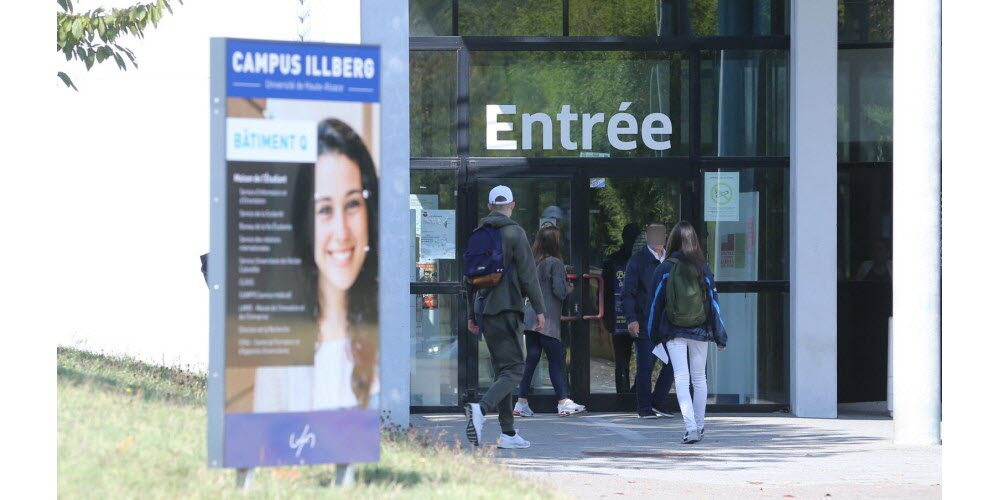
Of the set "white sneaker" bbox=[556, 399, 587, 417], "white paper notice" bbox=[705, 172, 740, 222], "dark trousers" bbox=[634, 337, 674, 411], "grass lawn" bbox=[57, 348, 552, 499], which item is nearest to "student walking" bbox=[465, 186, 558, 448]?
"grass lawn" bbox=[57, 348, 552, 499]

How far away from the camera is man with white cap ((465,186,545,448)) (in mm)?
10125

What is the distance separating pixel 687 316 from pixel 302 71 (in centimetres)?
504

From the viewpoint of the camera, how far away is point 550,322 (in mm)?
13094

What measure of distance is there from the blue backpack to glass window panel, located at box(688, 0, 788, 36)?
4.49 m

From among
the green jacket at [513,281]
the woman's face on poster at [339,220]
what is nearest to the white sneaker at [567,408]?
the green jacket at [513,281]

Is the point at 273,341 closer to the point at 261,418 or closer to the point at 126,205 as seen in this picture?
the point at 261,418

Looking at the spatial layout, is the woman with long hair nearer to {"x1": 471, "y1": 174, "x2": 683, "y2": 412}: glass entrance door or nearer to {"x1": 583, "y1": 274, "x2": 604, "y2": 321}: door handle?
{"x1": 471, "y1": 174, "x2": 683, "y2": 412}: glass entrance door

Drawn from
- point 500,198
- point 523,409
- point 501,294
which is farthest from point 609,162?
point 501,294

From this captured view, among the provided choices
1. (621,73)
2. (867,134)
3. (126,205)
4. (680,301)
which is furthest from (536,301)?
(126,205)

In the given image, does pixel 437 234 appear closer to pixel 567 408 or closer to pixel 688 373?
pixel 567 408

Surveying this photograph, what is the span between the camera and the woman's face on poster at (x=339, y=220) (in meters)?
6.79

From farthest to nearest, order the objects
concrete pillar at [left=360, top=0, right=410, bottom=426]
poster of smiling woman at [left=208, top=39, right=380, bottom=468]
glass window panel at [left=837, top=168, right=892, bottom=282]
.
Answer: glass window panel at [left=837, top=168, right=892, bottom=282]
concrete pillar at [left=360, top=0, right=410, bottom=426]
poster of smiling woman at [left=208, top=39, right=380, bottom=468]

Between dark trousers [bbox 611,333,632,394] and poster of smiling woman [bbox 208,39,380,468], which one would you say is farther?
dark trousers [bbox 611,333,632,394]
